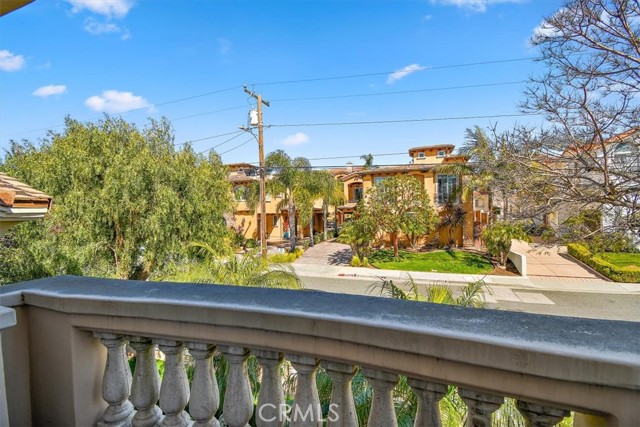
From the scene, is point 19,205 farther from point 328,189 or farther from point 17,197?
point 328,189

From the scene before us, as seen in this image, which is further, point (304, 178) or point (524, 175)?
point (304, 178)

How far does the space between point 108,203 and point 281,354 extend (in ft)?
29.9

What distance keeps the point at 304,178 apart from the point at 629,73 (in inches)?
674

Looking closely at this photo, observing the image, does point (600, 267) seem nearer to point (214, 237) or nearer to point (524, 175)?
point (524, 175)

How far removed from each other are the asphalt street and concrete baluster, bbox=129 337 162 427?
28.7 feet

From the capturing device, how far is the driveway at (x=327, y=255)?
19.3 m

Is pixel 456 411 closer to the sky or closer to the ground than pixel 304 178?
closer to the ground

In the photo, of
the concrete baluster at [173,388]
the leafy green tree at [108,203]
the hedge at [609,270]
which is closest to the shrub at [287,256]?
the leafy green tree at [108,203]

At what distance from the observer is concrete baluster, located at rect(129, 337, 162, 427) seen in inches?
54.7

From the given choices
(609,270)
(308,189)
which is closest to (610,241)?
(609,270)

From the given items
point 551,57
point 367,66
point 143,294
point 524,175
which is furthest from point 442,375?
point 367,66

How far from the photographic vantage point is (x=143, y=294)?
4.64 ft

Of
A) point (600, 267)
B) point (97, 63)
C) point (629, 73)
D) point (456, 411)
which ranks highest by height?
point (97, 63)

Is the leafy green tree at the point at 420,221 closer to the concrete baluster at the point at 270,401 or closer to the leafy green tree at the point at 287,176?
the leafy green tree at the point at 287,176
